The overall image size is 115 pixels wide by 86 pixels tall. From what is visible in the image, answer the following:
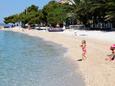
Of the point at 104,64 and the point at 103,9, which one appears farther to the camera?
the point at 103,9

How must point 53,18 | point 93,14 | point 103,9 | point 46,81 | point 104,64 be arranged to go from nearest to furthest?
point 46,81 → point 104,64 → point 103,9 → point 93,14 → point 53,18

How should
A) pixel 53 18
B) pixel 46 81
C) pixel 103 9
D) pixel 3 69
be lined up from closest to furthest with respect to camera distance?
pixel 46 81 → pixel 3 69 → pixel 103 9 → pixel 53 18

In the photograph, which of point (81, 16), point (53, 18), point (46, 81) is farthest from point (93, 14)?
point (46, 81)

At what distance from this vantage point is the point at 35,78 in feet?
56.2

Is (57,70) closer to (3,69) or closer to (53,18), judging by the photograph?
(3,69)

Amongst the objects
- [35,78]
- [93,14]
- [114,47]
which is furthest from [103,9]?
[35,78]

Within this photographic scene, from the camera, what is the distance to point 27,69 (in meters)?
20.5

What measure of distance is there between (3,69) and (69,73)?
13.9 feet

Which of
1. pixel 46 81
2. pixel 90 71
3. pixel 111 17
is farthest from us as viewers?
pixel 111 17

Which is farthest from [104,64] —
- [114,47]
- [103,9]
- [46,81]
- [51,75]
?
[103,9]

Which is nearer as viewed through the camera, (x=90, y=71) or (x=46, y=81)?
(x=46, y=81)

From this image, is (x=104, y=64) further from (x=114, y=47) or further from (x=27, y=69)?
(x=27, y=69)

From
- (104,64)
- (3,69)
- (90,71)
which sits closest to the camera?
(90,71)

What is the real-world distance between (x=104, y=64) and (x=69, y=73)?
2072 mm
